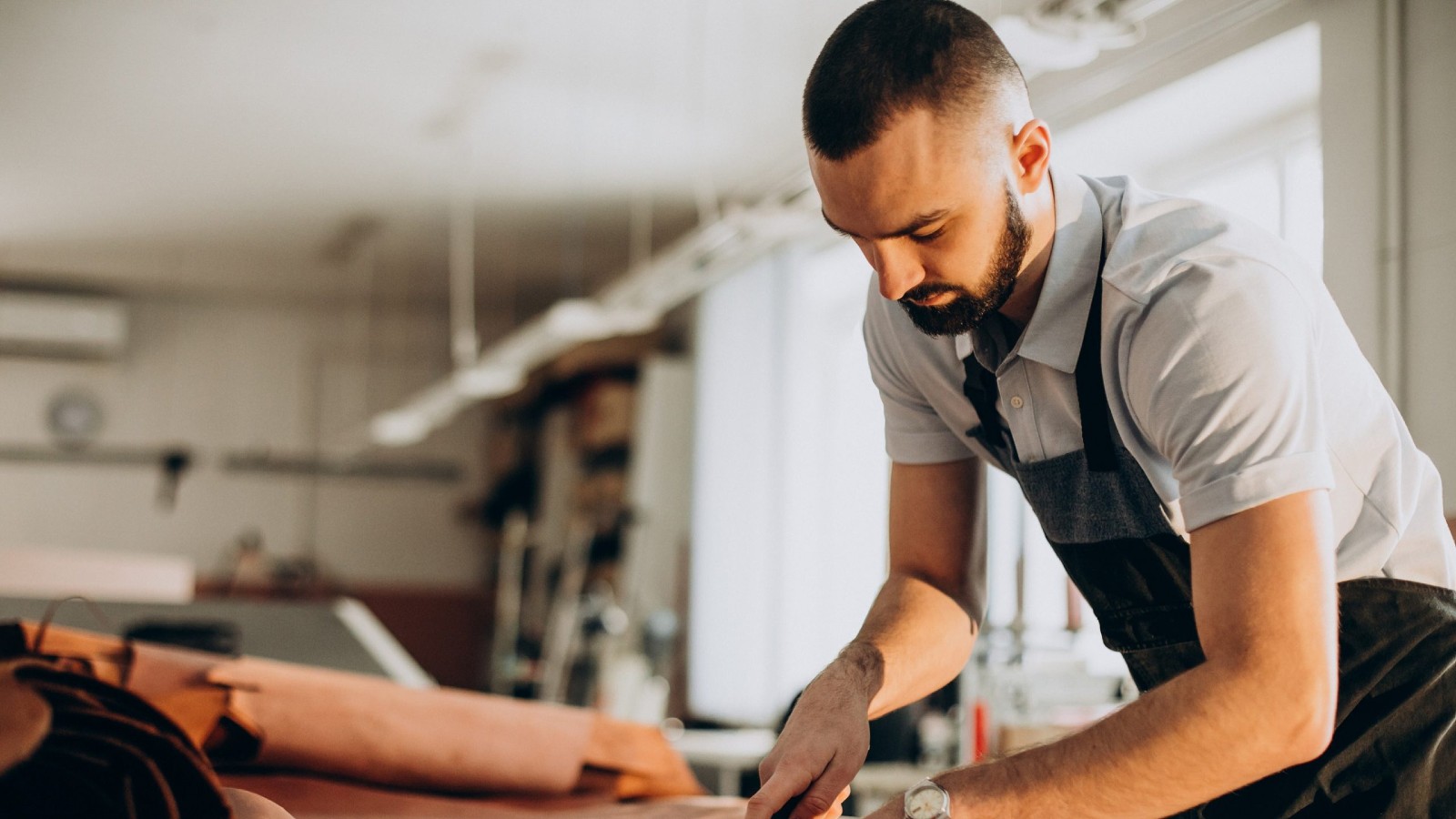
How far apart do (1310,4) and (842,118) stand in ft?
8.95

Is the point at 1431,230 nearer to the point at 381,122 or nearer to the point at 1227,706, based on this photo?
the point at 1227,706

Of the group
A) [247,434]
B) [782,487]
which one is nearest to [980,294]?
[782,487]

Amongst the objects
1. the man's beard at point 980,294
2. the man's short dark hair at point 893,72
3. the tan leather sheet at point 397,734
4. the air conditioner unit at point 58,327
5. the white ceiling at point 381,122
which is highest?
the white ceiling at point 381,122

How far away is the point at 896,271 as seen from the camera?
1123mm

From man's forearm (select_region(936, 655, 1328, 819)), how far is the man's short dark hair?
51 centimetres

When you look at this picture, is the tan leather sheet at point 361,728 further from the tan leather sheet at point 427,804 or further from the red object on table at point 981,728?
the red object on table at point 981,728

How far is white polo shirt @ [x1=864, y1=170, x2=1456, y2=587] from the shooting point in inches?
37.9

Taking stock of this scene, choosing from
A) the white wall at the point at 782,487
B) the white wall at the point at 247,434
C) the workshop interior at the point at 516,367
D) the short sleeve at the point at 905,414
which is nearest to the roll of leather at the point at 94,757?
the workshop interior at the point at 516,367

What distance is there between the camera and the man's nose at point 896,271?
1.12m

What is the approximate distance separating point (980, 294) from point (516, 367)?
16.9ft

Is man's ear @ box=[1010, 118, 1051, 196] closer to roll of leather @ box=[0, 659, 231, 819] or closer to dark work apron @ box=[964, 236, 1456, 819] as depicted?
dark work apron @ box=[964, 236, 1456, 819]

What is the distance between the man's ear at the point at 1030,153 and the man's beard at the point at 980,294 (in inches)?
1.2

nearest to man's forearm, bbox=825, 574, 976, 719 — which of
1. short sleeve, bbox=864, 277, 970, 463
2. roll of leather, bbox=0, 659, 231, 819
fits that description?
short sleeve, bbox=864, 277, 970, 463

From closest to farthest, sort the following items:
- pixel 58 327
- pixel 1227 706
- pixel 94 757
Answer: pixel 94 757 < pixel 1227 706 < pixel 58 327
